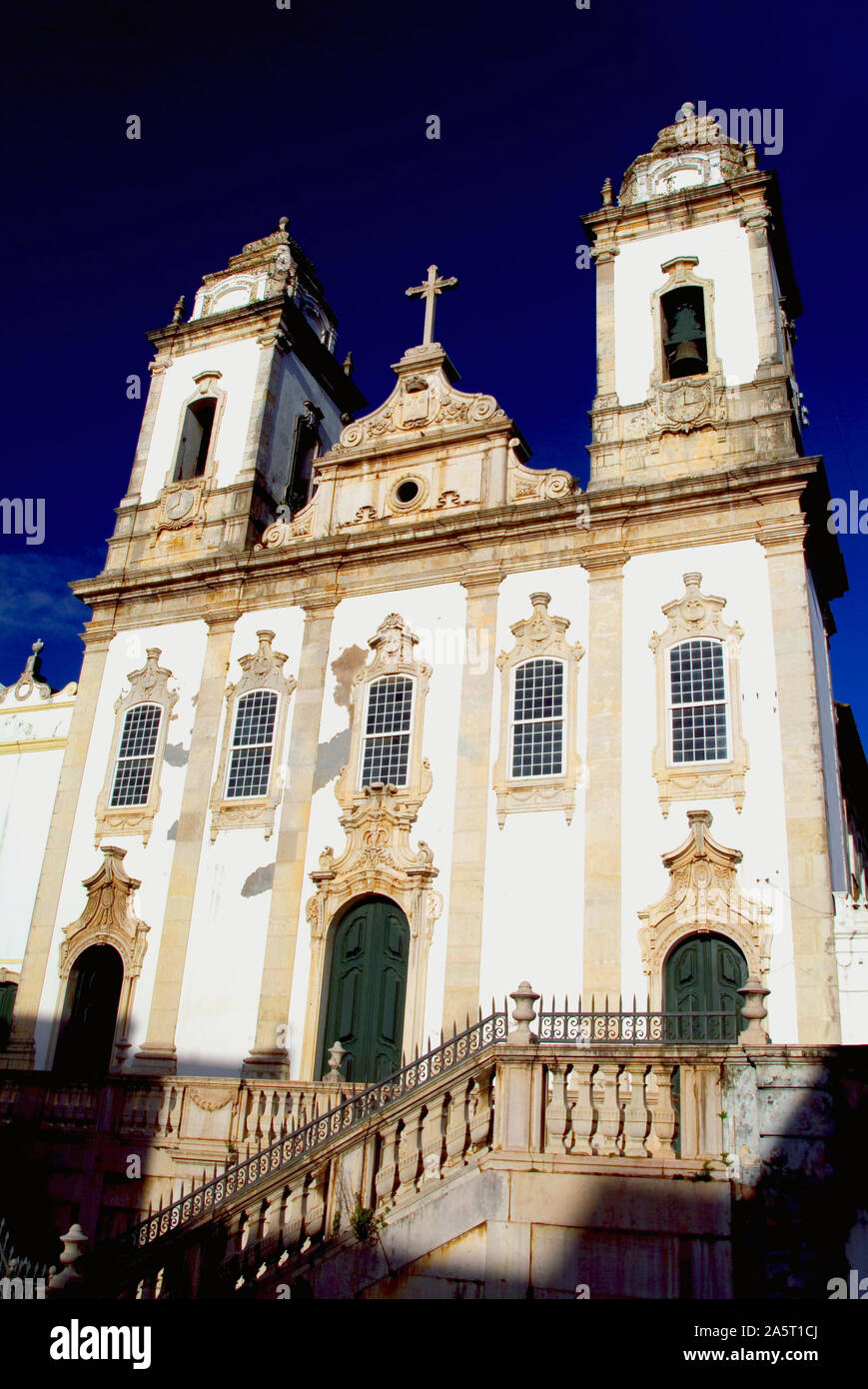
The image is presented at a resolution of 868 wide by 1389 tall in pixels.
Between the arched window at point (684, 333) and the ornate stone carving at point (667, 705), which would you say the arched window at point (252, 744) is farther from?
the arched window at point (684, 333)

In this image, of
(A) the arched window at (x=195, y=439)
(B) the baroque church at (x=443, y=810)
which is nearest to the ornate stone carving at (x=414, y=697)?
(B) the baroque church at (x=443, y=810)

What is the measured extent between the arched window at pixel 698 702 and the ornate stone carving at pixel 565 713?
1353mm

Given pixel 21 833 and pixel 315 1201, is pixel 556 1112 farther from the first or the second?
pixel 21 833

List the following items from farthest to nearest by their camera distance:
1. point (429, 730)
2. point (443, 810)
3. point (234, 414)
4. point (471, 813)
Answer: point (234, 414)
point (429, 730)
point (443, 810)
point (471, 813)

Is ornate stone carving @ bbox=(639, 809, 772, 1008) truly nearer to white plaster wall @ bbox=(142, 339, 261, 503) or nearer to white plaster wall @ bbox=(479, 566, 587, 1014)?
white plaster wall @ bbox=(479, 566, 587, 1014)

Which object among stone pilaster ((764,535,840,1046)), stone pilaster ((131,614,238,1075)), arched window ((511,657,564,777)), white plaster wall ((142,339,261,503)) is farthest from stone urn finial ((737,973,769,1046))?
white plaster wall ((142,339,261,503))

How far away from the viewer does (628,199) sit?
63.1ft

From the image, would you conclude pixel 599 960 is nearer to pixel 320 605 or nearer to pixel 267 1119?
pixel 267 1119

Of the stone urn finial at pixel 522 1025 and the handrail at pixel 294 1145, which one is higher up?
the stone urn finial at pixel 522 1025

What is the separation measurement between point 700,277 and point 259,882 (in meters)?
11.8

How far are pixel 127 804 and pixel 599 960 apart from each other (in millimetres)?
8316

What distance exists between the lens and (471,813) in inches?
597

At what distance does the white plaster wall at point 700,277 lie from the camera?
17.0 meters

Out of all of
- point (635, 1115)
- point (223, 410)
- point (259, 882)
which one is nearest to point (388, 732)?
point (259, 882)
